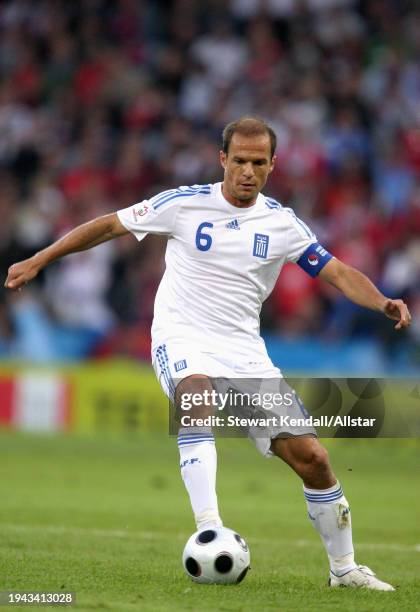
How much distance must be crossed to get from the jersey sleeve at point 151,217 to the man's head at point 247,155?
1.16 ft

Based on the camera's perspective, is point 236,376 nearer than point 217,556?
No

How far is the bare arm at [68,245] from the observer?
6.56 m

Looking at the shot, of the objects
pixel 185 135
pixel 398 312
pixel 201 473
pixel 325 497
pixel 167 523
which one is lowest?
pixel 167 523

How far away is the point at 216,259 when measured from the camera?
22.2ft

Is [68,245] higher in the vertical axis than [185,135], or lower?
lower

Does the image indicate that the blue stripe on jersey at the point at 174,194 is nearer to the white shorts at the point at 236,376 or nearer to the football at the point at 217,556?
the white shorts at the point at 236,376

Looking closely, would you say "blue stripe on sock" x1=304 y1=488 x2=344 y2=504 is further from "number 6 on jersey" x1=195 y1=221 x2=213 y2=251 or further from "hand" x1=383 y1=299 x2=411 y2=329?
"number 6 on jersey" x1=195 y1=221 x2=213 y2=251

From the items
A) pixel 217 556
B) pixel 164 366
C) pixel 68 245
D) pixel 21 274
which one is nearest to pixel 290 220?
pixel 164 366

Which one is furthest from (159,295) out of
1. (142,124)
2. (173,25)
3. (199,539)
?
(173,25)

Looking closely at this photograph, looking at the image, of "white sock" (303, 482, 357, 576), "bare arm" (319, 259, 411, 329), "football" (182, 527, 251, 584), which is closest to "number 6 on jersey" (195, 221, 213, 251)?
"bare arm" (319, 259, 411, 329)

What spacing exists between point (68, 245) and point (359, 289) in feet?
5.17

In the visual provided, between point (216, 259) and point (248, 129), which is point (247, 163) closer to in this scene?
point (248, 129)

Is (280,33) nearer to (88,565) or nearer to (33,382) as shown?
(33,382)

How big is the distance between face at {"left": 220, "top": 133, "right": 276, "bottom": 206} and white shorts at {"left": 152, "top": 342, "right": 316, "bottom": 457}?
35.2 inches
